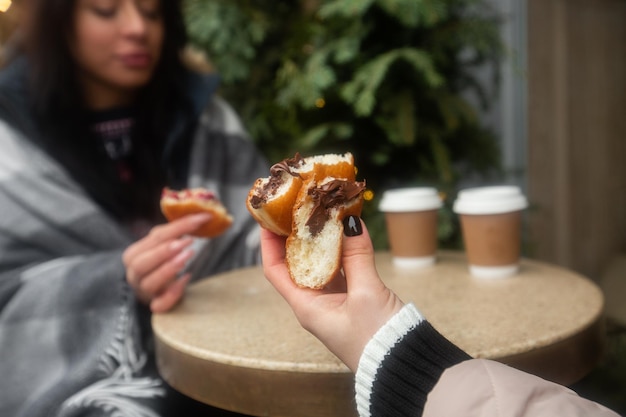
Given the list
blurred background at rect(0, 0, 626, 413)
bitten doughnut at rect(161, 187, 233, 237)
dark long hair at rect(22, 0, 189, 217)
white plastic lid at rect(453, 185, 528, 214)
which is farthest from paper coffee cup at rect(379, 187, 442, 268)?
dark long hair at rect(22, 0, 189, 217)

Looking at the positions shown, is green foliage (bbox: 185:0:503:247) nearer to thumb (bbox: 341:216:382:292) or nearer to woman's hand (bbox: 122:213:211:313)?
woman's hand (bbox: 122:213:211:313)

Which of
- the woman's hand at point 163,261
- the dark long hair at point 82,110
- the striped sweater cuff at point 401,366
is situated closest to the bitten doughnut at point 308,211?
the striped sweater cuff at point 401,366

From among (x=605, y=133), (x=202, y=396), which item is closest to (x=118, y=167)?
(x=202, y=396)

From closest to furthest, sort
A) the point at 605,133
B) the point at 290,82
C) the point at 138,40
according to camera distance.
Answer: the point at 138,40 → the point at 290,82 → the point at 605,133

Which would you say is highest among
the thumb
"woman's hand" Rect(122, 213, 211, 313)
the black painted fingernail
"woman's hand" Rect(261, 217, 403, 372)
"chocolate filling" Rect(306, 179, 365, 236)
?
"chocolate filling" Rect(306, 179, 365, 236)

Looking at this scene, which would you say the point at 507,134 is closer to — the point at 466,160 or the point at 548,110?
the point at 548,110

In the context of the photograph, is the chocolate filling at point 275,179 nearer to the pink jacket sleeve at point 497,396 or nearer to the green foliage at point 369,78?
the pink jacket sleeve at point 497,396

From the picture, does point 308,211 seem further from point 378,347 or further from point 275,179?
point 378,347
